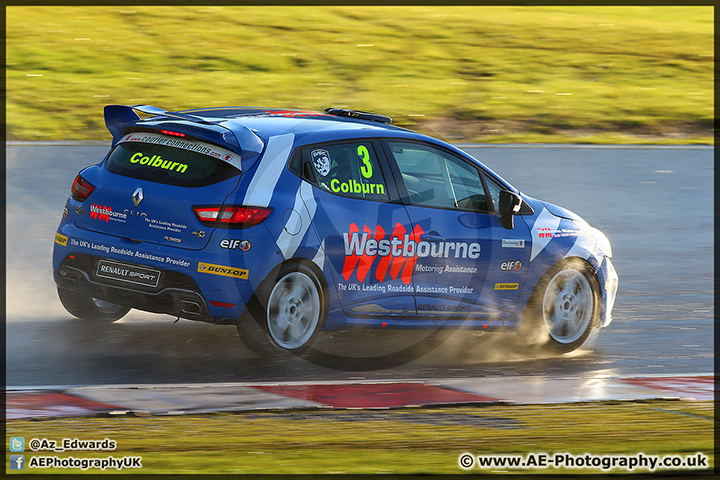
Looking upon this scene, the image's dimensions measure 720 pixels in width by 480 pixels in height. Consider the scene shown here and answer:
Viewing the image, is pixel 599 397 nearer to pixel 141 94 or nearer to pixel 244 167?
pixel 244 167

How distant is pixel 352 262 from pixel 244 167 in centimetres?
104

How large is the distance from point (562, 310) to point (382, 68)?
12.6m

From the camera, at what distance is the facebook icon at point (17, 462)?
16.6 ft

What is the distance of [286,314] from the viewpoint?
7590 mm

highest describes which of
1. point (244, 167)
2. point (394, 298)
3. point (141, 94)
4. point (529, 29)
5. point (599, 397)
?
point (529, 29)

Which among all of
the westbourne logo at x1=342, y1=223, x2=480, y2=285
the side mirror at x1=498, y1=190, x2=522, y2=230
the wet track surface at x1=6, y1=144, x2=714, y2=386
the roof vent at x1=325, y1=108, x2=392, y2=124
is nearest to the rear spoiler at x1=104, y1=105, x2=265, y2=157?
the westbourne logo at x1=342, y1=223, x2=480, y2=285

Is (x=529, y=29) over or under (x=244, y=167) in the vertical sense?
over

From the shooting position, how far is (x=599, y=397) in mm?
7391

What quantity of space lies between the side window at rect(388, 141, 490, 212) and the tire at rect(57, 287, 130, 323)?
7.89ft

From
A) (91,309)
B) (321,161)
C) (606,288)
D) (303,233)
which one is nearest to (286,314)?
(303,233)

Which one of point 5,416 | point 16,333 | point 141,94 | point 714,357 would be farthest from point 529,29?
point 5,416

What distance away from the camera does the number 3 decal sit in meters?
8.06

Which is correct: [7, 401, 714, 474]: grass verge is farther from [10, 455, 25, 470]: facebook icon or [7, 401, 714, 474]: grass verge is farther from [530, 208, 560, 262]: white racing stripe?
[530, 208, 560, 262]: white racing stripe

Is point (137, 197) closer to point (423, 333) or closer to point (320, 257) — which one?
point (320, 257)
